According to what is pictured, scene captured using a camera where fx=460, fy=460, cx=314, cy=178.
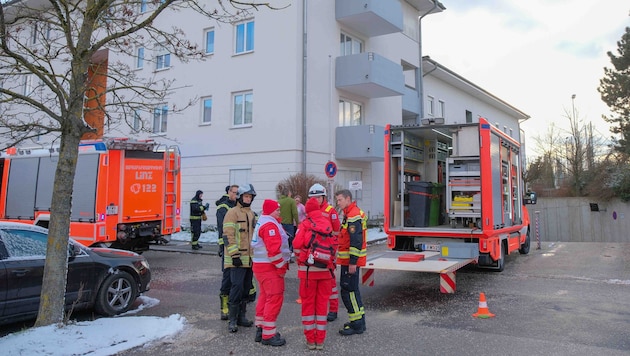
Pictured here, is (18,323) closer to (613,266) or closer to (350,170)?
(613,266)

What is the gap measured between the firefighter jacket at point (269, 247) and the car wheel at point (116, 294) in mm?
2595

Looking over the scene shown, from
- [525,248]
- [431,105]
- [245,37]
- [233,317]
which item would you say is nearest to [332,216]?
[233,317]

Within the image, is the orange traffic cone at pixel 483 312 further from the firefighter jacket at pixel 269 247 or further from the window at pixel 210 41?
the window at pixel 210 41

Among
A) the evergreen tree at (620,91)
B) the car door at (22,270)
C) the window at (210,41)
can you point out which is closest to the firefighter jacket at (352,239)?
the car door at (22,270)

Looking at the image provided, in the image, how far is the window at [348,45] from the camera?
66.0 feet

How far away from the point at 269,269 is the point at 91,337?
209 cm

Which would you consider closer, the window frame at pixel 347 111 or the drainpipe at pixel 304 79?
the drainpipe at pixel 304 79

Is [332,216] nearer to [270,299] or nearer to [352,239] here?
[352,239]

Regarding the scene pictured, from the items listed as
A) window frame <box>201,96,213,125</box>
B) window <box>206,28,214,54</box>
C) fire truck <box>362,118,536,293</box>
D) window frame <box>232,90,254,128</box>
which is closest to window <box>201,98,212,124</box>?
window frame <box>201,96,213,125</box>

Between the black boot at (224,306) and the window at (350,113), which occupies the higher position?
the window at (350,113)

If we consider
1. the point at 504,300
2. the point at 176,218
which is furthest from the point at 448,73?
the point at 504,300

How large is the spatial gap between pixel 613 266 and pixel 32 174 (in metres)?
14.3

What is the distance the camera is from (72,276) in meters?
6.04

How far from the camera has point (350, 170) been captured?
1938 centimetres
